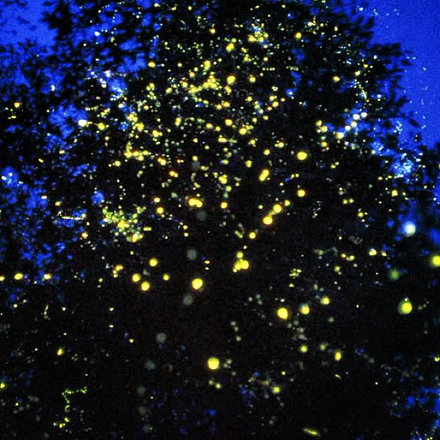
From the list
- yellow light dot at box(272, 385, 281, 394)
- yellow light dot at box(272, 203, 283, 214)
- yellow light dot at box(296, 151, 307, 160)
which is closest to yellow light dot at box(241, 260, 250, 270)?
yellow light dot at box(272, 203, 283, 214)

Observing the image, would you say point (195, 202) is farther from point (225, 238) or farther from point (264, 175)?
point (264, 175)

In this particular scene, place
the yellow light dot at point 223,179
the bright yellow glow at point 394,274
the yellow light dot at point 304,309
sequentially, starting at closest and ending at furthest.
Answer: the yellow light dot at point 304,309
the yellow light dot at point 223,179
the bright yellow glow at point 394,274

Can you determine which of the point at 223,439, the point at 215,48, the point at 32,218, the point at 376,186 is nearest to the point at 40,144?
the point at 32,218

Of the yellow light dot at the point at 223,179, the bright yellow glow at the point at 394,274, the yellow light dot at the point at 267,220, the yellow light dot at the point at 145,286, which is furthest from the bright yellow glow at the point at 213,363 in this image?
the bright yellow glow at the point at 394,274

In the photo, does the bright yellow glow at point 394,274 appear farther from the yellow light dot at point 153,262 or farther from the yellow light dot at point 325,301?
the yellow light dot at point 153,262

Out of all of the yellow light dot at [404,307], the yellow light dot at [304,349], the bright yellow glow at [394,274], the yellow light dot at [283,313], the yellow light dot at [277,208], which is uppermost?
the yellow light dot at [277,208]

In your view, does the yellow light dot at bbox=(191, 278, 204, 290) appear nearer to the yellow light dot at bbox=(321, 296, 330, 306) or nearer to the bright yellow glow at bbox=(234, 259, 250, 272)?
the bright yellow glow at bbox=(234, 259, 250, 272)

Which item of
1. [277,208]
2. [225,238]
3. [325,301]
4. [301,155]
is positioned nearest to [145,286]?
[225,238]
